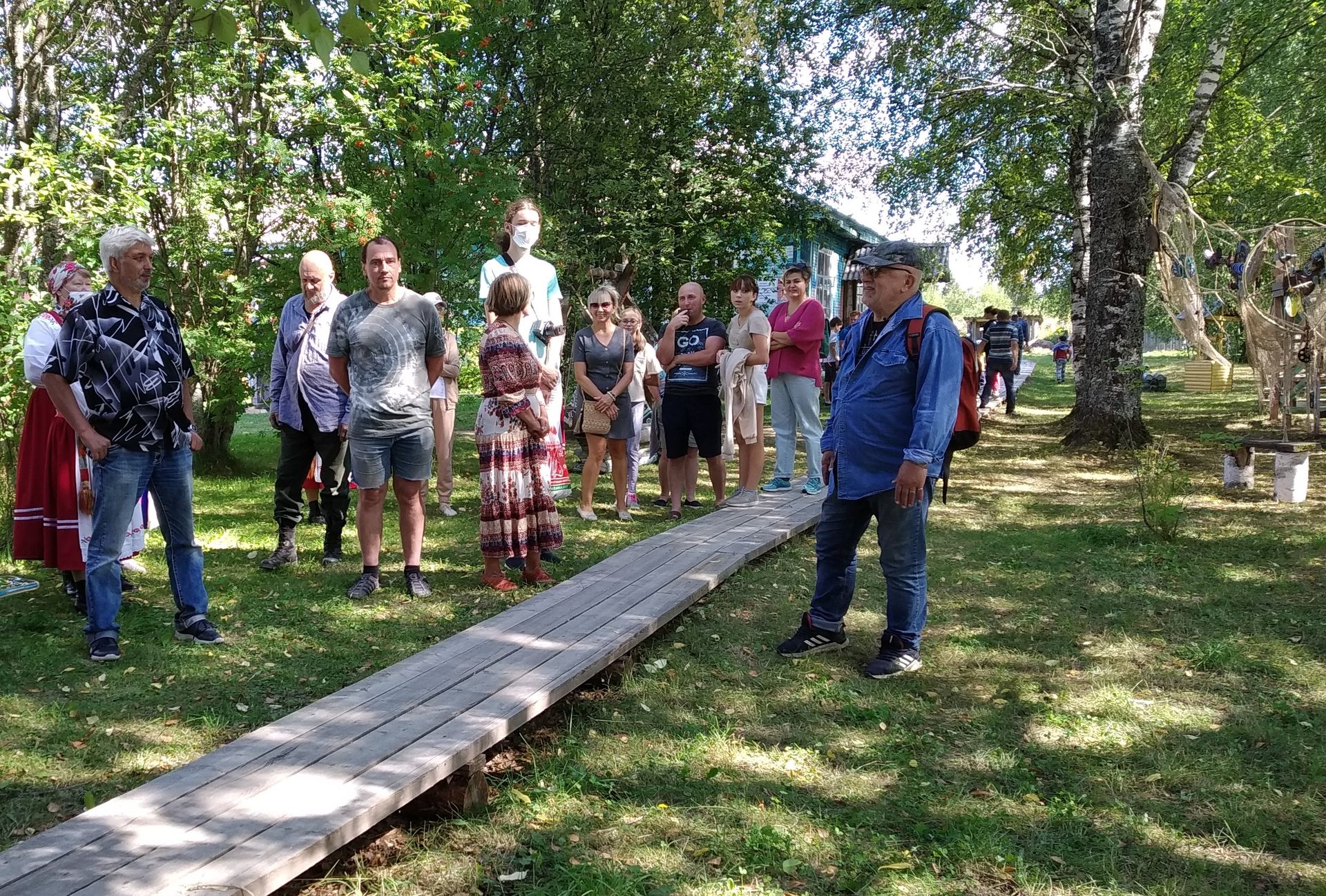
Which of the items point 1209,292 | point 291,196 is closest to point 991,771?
point 291,196

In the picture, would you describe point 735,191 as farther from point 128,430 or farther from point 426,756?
point 426,756

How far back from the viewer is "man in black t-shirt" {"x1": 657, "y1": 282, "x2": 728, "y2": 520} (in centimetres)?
807

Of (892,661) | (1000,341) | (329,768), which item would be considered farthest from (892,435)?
(1000,341)

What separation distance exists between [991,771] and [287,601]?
390 cm

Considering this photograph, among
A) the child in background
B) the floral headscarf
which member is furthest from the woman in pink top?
the child in background

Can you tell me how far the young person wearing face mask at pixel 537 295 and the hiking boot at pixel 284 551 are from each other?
1659mm

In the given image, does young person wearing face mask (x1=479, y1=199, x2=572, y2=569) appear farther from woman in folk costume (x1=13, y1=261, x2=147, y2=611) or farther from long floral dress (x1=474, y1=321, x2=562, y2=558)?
woman in folk costume (x1=13, y1=261, x2=147, y2=611)

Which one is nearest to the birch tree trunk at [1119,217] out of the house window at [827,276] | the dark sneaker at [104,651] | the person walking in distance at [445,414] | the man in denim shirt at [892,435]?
the person walking in distance at [445,414]

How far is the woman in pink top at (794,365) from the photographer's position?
8.26 metres

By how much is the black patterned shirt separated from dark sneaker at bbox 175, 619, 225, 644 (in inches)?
36.1

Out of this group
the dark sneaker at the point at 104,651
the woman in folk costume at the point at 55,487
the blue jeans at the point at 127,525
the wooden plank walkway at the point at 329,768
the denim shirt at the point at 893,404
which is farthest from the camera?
the woman in folk costume at the point at 55,487

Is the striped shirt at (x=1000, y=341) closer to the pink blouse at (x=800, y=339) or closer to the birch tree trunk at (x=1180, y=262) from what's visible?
the birch tree trunk at (x=1180, y=262)

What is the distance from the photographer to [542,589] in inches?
235

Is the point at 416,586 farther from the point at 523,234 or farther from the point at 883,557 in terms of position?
the point at 883,557
